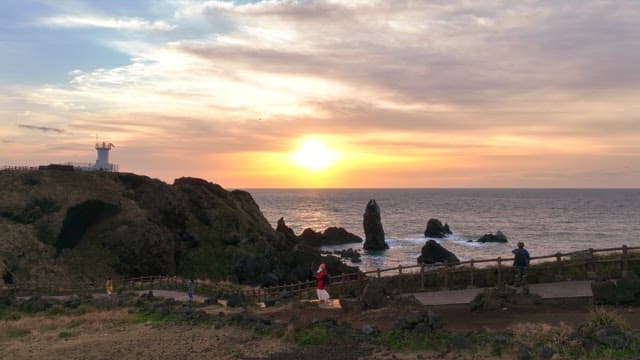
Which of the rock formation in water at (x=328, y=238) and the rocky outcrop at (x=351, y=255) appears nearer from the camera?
the rocky outcrop at (x=351, y=255)

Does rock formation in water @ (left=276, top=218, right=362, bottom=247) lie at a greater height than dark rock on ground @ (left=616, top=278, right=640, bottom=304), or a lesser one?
lesser

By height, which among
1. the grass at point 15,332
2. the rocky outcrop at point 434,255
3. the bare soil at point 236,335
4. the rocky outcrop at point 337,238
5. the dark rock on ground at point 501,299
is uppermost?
the dark rock on ground at point 501,299

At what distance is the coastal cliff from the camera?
2101 inches

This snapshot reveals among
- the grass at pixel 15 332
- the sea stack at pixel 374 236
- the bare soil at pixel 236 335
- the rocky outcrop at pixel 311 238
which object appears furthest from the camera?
the rocky outcrop at pixel 311 238

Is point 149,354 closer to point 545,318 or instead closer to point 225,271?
point 545,318

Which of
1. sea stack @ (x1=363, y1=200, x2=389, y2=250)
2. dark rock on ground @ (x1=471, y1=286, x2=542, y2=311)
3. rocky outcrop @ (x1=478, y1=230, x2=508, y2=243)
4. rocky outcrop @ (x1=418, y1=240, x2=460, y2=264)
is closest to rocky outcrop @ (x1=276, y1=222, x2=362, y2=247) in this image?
sea stack @ (x1=363, y1=200, x2=389, y2=250)

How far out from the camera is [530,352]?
13.1 meters

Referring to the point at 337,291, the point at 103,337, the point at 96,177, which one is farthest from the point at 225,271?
the point at 103,337

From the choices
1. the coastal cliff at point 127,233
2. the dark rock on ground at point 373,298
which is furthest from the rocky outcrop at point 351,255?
the dark rock on ground at point 373,298

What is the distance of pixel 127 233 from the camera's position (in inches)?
2327

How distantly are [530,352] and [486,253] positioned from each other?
75.7 meters

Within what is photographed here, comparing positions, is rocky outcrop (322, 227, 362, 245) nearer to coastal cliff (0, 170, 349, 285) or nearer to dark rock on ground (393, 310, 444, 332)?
coastal cliff (0, 170, 349, 285)

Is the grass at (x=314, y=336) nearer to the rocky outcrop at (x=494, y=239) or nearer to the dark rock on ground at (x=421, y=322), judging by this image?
the dark rock on ground at (x=421, y=322)

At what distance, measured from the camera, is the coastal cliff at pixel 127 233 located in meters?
53.4
